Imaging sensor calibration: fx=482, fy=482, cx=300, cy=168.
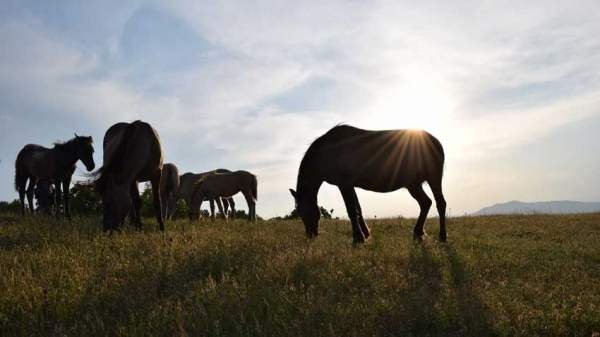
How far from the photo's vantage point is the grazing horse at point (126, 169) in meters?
10.1

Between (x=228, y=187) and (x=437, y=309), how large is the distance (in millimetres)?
20612

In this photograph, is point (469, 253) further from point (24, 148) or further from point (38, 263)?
point (24, 148)

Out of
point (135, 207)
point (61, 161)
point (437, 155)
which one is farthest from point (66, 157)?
point (437, 155)

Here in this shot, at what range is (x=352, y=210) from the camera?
1098 cm

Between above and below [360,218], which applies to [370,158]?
above

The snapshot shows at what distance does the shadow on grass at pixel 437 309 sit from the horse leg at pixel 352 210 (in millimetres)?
3477

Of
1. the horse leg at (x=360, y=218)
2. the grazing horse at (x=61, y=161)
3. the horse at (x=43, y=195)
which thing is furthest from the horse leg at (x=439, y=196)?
the horse at (x=43, y=195)

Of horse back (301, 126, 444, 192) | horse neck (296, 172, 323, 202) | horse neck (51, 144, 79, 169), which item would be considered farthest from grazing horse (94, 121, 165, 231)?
horse neck (51, 144, 79, 169)

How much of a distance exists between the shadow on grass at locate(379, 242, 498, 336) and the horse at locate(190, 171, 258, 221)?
1816 centimetres

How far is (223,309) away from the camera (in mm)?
5297

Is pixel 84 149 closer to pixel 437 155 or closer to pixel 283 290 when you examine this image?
pixel 437 155

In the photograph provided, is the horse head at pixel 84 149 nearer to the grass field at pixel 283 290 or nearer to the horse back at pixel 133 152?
the horse back at pixel 133 152

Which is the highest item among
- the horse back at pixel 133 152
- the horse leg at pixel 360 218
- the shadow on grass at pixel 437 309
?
the horse back at pixel 133 152

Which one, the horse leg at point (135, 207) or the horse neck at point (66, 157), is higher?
the horse neck at point (66, 157)
